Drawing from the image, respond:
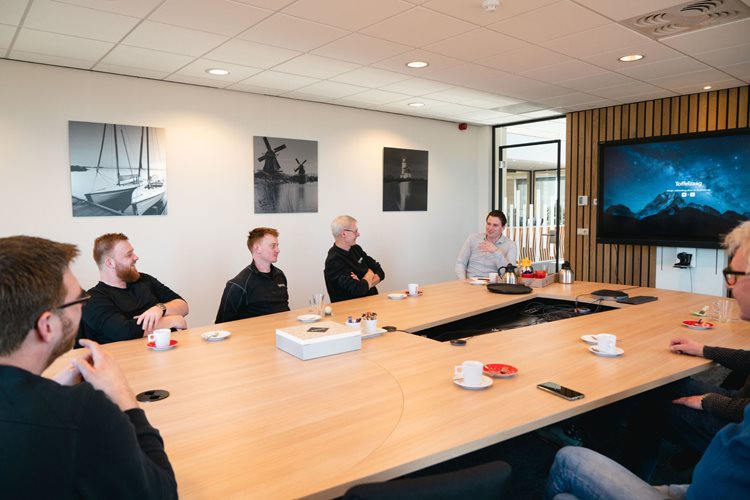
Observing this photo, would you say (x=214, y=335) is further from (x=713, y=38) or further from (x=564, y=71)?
(x=713, y=38)

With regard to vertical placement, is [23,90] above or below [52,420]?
above

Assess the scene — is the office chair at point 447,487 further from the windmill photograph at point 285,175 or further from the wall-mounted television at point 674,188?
the wall-mounted television at point 674,188

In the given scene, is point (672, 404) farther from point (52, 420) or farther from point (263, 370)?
point (52, 420)

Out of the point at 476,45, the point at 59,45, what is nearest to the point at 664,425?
the point at 476,45

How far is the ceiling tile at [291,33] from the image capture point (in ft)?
11.6

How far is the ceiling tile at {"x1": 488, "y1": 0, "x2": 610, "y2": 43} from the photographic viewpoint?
3.31m

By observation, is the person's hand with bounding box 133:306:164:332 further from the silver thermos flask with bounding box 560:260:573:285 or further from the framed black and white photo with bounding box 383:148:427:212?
the framed black and white photo with bounding box 383:148:427:212

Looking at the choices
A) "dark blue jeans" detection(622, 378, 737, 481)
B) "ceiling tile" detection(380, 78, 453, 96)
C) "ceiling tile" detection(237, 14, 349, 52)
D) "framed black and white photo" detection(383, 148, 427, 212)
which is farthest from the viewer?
"framed black and white photo" detection(383, 148, 427, 212)

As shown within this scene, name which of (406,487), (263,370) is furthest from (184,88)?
(406,487)

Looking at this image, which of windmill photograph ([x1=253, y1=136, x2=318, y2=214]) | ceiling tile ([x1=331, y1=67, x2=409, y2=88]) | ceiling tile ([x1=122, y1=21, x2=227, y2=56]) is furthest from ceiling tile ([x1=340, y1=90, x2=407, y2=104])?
ceiling tile ([x1=122, y1=21, x2=227, y2=56])

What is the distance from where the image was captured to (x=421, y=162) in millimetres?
7410

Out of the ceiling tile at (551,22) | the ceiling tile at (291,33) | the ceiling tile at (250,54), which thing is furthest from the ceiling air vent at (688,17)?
the ceiling tile at (250,54)

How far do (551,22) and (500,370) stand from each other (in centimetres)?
254

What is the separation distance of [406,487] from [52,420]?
0.72 meters
